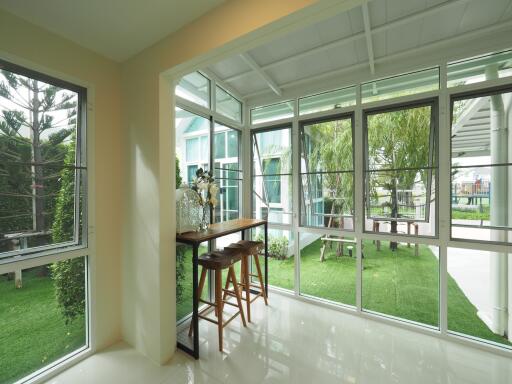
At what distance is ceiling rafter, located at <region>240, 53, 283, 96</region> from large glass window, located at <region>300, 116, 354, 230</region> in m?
0.64

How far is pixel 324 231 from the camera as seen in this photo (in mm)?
2930

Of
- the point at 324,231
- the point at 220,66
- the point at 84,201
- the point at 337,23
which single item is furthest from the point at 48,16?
the point at 324,231

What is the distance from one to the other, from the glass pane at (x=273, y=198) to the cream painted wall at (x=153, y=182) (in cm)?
169

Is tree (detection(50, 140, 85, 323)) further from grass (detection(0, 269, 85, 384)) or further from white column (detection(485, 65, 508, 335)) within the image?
white column (detection(485, 65, 508, 335))

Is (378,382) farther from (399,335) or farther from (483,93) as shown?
(483,93)

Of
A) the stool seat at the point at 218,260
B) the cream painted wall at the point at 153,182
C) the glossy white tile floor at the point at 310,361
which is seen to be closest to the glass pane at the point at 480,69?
the cream painted wall at the point at 153,182

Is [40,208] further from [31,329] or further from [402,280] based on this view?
[402,280]

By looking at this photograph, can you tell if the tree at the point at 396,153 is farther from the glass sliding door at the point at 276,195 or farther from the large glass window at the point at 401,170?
the glass sliding door at the point at 276,195

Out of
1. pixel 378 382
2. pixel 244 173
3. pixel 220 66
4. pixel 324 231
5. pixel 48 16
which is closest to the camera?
pixel 48 16

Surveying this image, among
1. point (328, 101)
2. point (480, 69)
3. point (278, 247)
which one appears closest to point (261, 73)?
point (328, 101)

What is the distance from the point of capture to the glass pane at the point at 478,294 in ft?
7.02

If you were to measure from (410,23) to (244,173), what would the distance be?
8.21 feet

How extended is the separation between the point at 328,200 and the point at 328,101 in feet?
4.38

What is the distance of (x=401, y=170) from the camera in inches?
98.7
